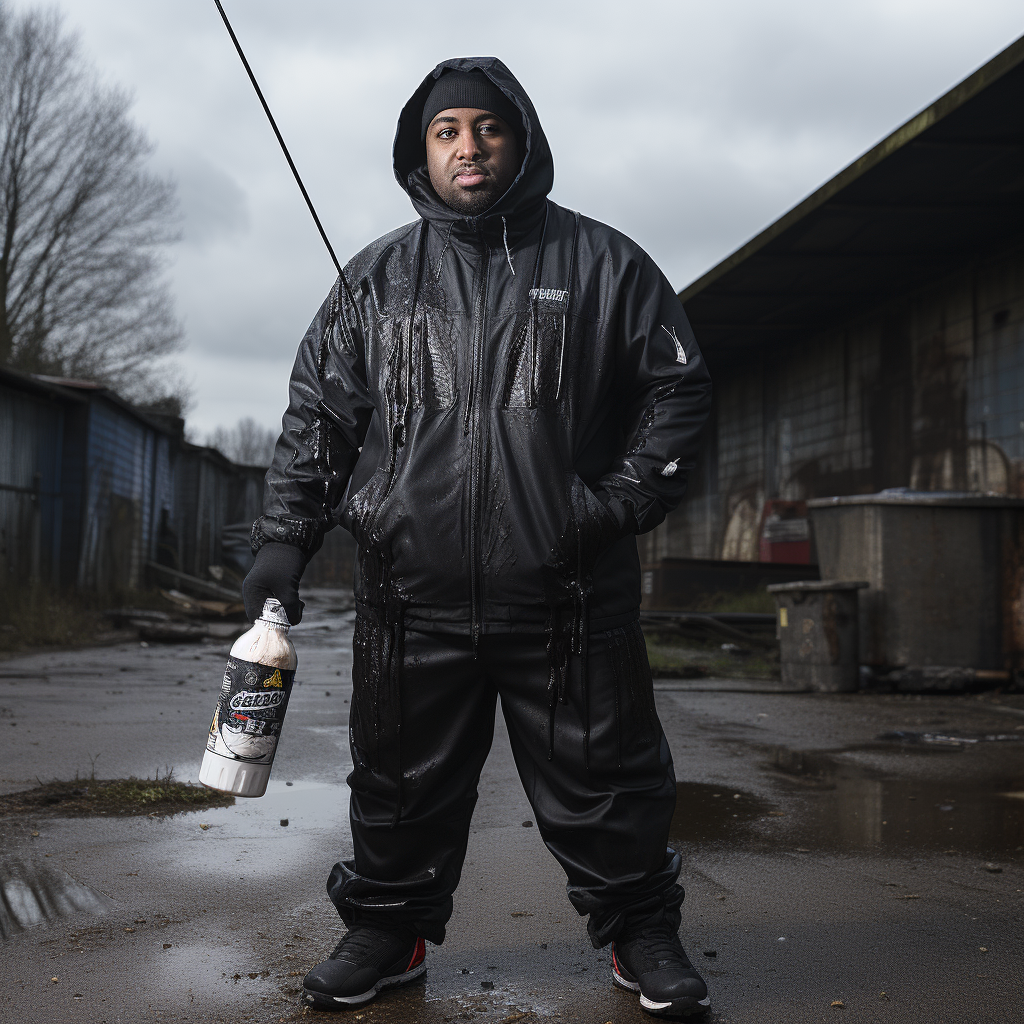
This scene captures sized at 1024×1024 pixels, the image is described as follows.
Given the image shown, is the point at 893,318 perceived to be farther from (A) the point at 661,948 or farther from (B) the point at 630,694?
(A) the point at 661,948

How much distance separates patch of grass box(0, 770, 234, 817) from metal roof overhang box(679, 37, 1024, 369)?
7681 millimetres

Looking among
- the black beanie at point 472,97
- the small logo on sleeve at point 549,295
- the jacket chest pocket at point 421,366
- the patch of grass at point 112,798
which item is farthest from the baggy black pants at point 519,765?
the patch of grass at point 112,798

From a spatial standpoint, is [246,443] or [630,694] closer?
[630,694]

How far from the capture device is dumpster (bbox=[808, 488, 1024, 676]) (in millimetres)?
8148

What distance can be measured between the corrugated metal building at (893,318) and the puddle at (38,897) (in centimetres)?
831

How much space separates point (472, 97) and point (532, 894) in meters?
2.09

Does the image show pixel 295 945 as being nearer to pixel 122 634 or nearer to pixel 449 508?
pixel 449 508

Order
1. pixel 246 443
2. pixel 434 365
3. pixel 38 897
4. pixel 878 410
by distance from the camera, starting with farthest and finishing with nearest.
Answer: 1. pixel 246 443
2. pixel 878 410
3. pixel 38 897
4. pixel 434 365

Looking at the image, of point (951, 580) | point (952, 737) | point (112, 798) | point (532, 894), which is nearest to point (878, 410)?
point (951, 580)

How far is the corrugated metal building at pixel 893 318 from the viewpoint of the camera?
10.3 metres

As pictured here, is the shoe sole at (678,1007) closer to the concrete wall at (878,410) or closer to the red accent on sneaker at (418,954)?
the red accent on sneaker at (418,954)

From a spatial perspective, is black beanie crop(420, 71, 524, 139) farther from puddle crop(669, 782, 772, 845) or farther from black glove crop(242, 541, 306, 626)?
puddle crop(669, 782, 772, 845)

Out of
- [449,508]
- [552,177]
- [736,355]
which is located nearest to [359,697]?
[449,508]

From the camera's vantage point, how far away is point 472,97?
2496 millimetres
